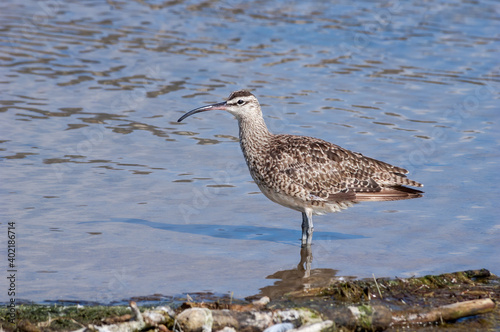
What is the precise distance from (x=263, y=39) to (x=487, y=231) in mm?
10445

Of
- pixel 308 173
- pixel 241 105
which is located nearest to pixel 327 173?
pixel 308 173

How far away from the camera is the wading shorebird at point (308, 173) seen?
10.1 m

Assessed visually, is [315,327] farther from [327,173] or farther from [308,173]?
[327,173]

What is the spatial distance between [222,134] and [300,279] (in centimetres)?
537

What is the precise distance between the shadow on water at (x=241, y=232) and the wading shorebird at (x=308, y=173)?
1.10 ft

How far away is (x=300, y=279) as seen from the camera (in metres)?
9.04

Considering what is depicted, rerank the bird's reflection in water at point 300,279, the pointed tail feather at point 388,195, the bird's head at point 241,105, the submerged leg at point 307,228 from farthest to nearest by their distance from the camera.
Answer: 1. the bird's head at point 241,105
2. the pointed tail feather at point 388,195
3. the submerged leg at point 307,228
4. the bird's reflection in water at point 300,279

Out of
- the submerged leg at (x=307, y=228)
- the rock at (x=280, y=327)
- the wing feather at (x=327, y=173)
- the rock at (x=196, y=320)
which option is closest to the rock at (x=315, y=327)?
the rock at (x=280, y=327)

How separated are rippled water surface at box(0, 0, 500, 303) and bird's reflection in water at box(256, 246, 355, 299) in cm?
3

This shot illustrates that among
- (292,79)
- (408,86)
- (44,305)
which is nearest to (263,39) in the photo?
(292,79)

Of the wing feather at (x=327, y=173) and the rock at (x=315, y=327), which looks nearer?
the rock at (x=315, y=327)

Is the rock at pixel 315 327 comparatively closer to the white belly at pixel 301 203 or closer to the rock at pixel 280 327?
the rock at pixel 280 327

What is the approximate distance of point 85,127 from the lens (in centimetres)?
1361

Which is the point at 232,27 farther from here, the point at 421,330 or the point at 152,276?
the point at 421,330
